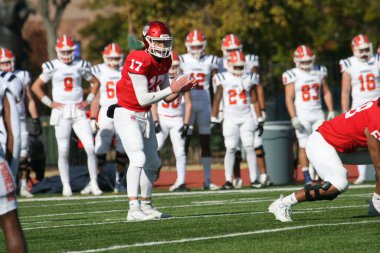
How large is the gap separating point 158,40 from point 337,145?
210cm

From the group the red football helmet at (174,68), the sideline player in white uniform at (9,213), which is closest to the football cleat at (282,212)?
the sideline player in white uniform at (9,213)

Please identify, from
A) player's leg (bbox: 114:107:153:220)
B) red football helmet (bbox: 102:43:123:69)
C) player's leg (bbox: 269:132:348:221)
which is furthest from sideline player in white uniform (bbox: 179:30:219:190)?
player's leg (bbox: 269:132:348:221)

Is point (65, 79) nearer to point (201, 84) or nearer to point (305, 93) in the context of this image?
point (201, 84)

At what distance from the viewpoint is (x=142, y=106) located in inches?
424

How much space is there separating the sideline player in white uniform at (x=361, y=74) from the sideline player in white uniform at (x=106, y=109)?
128 inches

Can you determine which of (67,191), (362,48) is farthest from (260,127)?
(67,191)

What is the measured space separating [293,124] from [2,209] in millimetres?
10023

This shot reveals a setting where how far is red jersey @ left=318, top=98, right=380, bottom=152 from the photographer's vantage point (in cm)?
931

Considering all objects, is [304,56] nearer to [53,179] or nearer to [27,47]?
[53,179]

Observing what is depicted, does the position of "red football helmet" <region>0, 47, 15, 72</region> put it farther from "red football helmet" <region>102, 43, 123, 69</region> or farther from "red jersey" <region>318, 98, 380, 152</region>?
"red jersey" <region>318, 98, 380, 152</region>

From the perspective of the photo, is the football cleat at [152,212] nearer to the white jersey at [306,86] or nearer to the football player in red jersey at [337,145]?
the football player in red jersey at [337,145]

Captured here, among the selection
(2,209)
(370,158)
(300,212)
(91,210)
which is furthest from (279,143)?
(2,209)

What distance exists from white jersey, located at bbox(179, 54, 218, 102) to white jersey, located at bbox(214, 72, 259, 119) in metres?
0.34

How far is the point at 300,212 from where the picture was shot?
1093 centimetres
